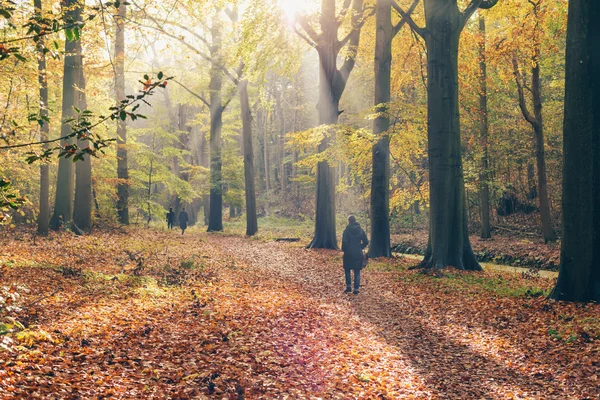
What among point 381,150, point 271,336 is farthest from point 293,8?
point 271,336

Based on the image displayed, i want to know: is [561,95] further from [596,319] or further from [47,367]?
[47,367]

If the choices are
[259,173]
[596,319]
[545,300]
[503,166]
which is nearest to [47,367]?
[596,319]

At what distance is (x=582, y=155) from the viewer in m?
8.41

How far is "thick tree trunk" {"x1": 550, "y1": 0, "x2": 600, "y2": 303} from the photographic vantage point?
8219mm

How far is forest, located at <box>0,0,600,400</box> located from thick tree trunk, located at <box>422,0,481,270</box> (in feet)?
0.21

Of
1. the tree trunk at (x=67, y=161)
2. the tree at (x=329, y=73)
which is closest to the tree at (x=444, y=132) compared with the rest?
the tree at (x=329, y=73)

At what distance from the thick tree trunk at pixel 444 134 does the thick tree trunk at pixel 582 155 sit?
4485mm

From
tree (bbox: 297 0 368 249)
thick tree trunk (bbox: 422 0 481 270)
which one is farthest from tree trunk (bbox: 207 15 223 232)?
thick tree trunk (bbox: 422 0 481 270)

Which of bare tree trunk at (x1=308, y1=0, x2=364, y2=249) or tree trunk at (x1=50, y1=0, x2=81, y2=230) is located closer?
tree trunk at (x1=50, y1=0, x2=81, y2=230)

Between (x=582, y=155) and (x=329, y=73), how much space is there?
36.3 feet

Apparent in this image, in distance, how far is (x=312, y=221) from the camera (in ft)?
123

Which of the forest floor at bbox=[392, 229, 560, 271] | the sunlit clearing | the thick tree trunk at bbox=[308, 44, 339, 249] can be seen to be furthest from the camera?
the thick tree trunk at bbox=[308, 44, 339, 249]

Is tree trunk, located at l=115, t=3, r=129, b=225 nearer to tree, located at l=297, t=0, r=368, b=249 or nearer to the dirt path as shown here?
tree, located at l=297, t=0, r=368, b=249

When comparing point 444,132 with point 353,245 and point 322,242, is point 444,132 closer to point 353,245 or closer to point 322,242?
point 353,245
